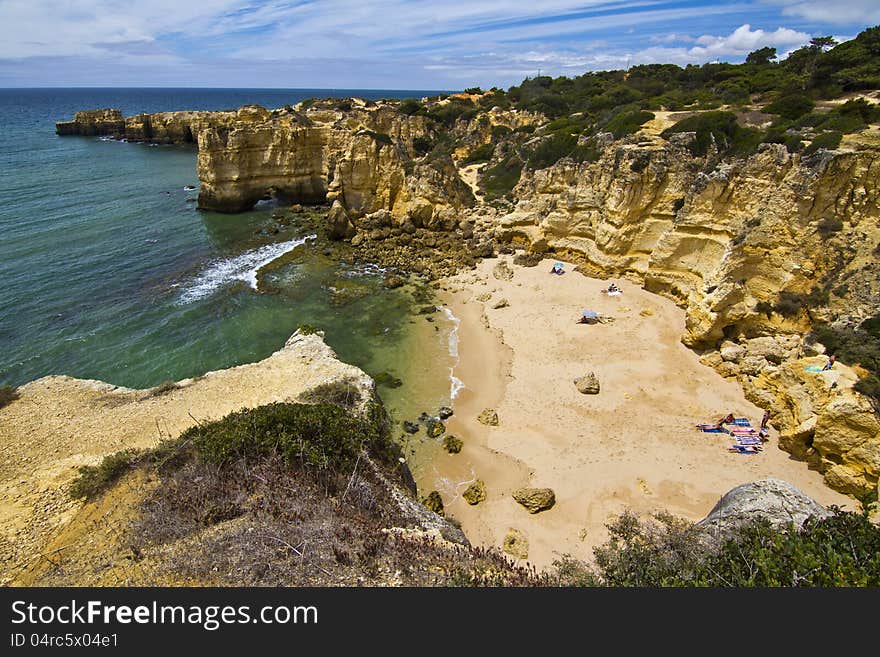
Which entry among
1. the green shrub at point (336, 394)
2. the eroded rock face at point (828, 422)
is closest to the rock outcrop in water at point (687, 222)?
the eroded rock face at point (828, 422)

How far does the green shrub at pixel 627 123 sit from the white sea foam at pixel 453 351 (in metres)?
18.9

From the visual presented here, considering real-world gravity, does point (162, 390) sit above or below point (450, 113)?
below

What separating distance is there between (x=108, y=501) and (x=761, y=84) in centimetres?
5424

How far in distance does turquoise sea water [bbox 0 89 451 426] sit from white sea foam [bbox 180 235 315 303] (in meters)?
0.13

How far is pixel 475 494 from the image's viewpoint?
14.4 meters

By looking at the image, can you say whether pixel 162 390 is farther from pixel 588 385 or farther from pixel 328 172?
pixel 328 172

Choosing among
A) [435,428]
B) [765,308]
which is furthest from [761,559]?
[765,308]

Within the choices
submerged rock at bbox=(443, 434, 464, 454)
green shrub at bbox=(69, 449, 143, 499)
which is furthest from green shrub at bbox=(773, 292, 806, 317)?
green shrub at bbox=(69, 449, 143, 499)

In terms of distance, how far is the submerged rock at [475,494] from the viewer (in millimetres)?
14352

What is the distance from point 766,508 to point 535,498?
6.04 m

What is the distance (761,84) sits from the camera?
4028 cm

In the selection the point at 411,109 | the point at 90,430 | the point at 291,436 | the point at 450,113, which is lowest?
the point at 90,430

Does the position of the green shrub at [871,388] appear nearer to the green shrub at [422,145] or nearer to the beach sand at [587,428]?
the beach sand at [587,428]

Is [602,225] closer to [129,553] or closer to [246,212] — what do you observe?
[129,553]
